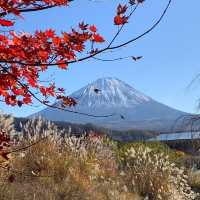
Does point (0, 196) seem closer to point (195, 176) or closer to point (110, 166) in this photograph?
point (110, 166)

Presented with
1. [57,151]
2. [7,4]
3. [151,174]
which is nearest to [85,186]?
[57,151]

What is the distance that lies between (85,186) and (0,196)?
199cm

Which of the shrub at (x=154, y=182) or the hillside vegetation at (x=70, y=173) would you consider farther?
the shrub at (x=154, y=182)

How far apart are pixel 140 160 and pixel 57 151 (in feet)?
6.89

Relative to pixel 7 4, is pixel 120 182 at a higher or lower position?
lower

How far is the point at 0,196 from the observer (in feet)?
27.5

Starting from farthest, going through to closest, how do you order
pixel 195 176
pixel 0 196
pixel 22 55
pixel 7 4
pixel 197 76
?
1. pixel 195 176
2. pixel 0 196
3. pixel 197 76
4. pixel 22 55
5. pixel 7 4

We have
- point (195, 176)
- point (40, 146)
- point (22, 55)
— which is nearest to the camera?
point (22, 55)

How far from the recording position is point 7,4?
4.69 metres

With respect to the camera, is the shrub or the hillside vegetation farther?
the shrub

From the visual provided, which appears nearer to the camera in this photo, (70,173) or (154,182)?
(70,173)

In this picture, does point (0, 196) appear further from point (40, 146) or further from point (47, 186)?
point (40, 146)

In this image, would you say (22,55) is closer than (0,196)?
Yes

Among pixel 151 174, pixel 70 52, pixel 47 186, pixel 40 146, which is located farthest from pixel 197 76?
pixel 151 174
